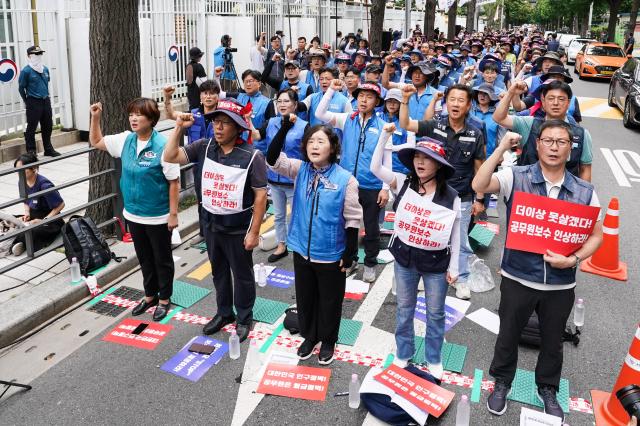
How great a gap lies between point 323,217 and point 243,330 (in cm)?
137

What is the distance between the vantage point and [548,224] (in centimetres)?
380

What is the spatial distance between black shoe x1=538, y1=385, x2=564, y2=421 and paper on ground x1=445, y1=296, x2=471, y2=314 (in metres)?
1.53

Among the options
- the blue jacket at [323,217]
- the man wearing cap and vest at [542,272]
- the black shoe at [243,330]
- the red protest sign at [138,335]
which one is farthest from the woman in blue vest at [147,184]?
the man wearing cap and vest at [542,272]

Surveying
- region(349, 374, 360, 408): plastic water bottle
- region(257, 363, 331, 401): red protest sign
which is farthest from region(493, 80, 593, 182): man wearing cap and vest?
region(257, 363, 331, 401): red protest sign

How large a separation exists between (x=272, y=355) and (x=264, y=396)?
1.79 ft

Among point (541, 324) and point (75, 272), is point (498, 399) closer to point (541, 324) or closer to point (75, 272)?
point (541, 324)

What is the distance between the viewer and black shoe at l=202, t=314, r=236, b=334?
5.16m

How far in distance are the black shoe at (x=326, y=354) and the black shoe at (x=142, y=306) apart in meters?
1.84

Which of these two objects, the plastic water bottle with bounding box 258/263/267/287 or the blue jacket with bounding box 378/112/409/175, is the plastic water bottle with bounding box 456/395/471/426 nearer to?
the plastic water bottle with bounding box 258/263/267/287

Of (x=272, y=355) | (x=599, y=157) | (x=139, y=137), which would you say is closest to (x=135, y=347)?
(x=272, y=355)

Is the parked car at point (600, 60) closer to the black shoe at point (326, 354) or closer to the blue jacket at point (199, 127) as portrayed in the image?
the blue jacket at point (199, 127)

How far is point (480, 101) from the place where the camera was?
23.9 feet

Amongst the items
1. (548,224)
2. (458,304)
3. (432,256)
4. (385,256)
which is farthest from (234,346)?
(385,256)

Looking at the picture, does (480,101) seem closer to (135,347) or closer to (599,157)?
(135,347)
